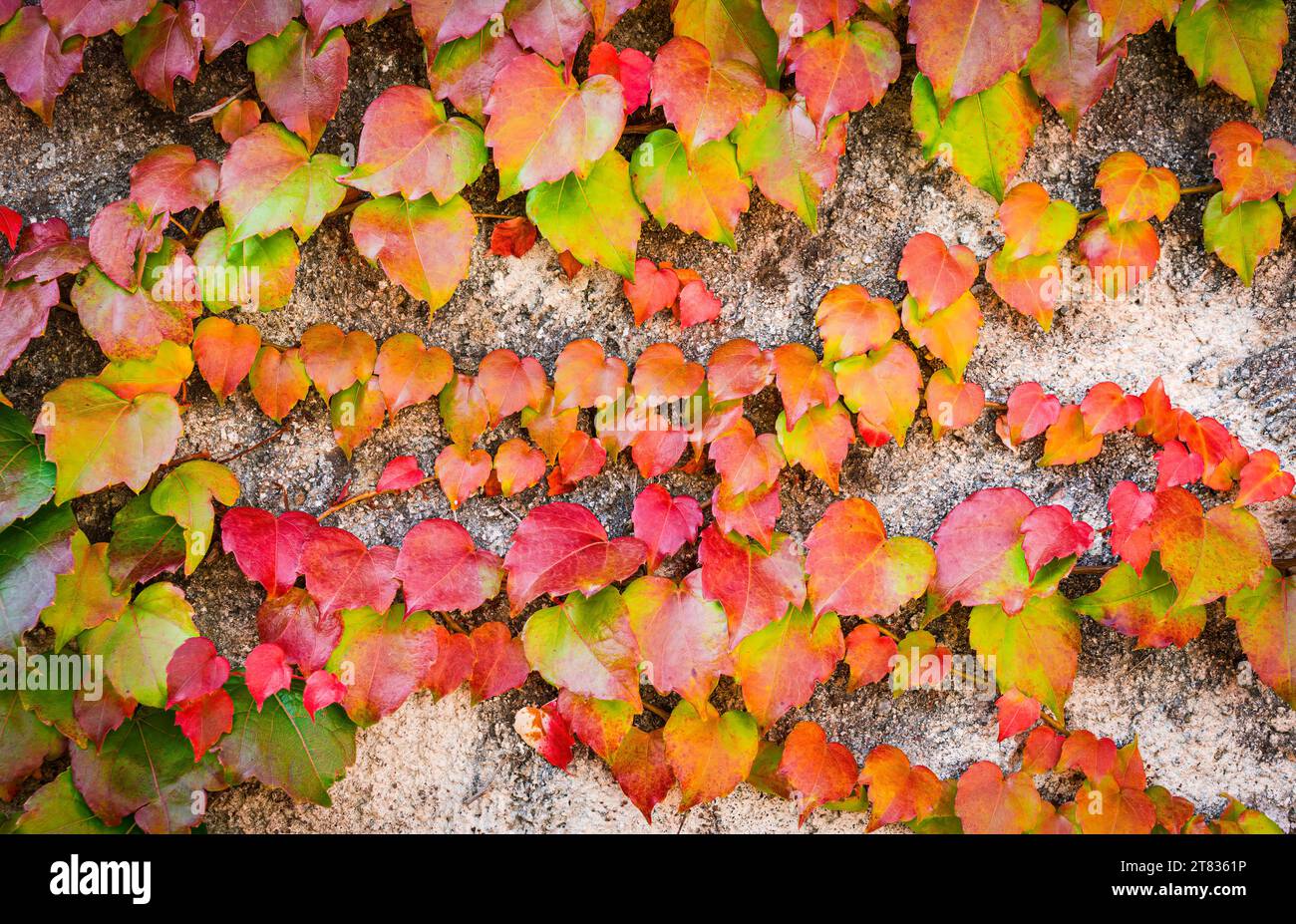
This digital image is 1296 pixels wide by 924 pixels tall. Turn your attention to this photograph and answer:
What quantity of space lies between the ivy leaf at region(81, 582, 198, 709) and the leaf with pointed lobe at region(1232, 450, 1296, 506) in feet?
6.55

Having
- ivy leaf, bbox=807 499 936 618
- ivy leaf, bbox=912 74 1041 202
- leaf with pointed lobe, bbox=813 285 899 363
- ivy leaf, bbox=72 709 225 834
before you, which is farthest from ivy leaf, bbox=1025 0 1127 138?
ivy leaf, bbox=72 709 225 834

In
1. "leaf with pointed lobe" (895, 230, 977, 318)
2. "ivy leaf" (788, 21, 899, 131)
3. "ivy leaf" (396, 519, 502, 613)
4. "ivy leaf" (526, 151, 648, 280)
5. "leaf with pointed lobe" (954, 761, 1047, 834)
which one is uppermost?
"ivy leaf" (788, 21, 899, 131)

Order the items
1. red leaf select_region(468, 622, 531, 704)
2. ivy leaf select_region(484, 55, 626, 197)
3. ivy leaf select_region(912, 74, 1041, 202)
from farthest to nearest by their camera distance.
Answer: red leaf select_region(468, 622, 531, 704) → ivy leaf select_region(912, 74, 1041, 202) → ivy leaf select_region(484, 55, 626, 197)

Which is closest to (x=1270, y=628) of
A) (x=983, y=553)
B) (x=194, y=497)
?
(x=983, y=553)

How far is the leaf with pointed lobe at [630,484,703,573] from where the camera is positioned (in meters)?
1.62

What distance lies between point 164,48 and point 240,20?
160mm

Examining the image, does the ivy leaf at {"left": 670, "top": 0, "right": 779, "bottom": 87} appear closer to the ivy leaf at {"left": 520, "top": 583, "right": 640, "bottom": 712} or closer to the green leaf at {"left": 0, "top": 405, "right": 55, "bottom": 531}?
the ivy leaf at {"left": 520, "top": 583, "right": 640, "bottom": 712}

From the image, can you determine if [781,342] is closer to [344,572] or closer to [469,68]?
[469,68]

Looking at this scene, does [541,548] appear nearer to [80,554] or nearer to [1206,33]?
[80,554]

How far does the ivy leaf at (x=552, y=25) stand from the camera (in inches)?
58.2

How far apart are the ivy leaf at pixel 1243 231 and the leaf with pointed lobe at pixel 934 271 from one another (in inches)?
18.5

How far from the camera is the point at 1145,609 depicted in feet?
Answer: 5.41

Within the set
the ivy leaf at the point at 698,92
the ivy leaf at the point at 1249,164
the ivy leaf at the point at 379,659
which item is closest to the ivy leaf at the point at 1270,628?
the ivy leaf at the point at 1249,164

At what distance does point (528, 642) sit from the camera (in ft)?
5.34
